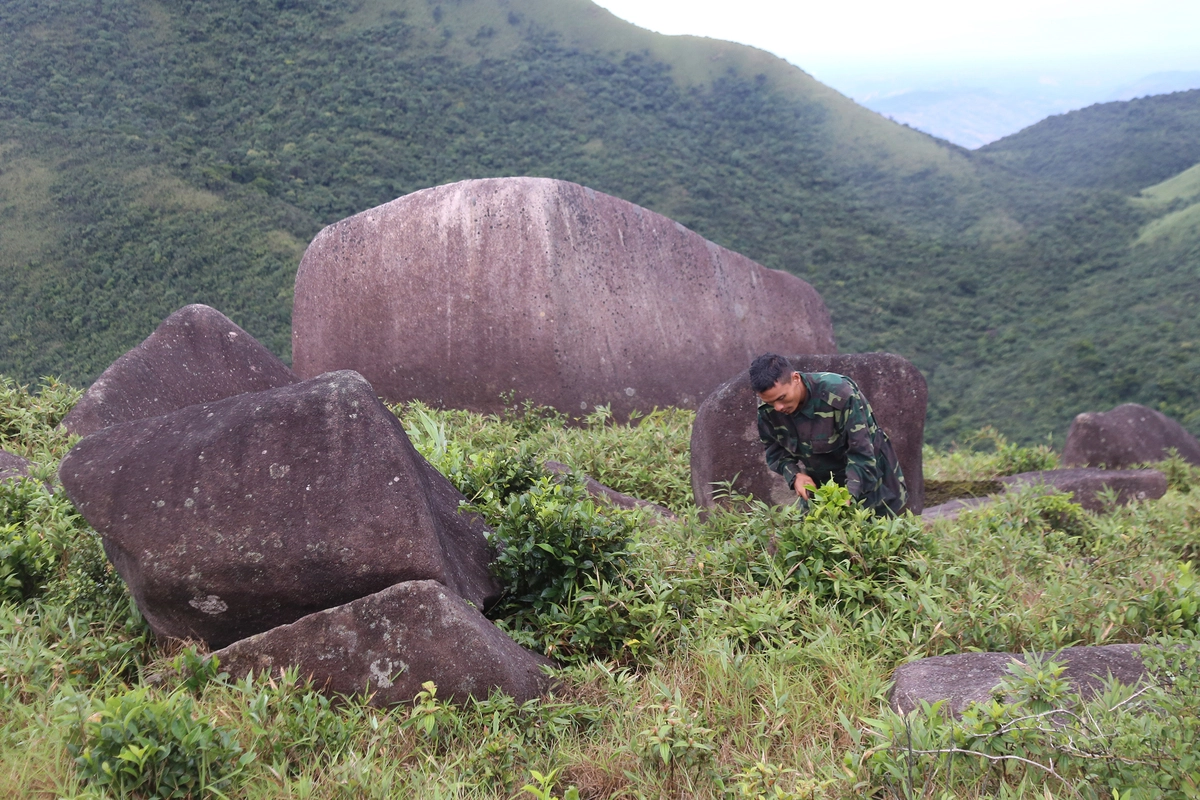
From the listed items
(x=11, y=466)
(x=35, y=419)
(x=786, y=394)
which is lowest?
(x=35, y=419)

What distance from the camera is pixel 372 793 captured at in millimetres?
1965

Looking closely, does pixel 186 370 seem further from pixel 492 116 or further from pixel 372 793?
pixel 492 116

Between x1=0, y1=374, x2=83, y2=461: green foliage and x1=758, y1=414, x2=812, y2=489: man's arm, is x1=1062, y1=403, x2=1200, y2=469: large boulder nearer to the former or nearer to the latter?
x1=758, y1=414, x2=812, y2=489: man's arm

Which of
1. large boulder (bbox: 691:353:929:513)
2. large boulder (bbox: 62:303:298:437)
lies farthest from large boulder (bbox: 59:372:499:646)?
large boulder (bbox: 691:353:929:513)

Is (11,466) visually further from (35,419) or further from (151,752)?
(151,752)

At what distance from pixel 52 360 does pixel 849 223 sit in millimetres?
17708

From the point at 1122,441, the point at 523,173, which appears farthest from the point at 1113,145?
the point at 1122,441

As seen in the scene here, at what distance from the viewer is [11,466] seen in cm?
390

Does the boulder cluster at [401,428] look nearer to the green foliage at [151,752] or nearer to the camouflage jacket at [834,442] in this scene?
the green foliage at [151,752]

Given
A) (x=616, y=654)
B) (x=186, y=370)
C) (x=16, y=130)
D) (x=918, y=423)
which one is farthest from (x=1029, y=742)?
(x=16, y=130)

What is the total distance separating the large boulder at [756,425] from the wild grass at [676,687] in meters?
0.99

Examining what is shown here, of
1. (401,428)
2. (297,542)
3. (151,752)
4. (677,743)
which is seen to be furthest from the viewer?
(401,428)

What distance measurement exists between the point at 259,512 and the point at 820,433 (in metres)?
2.11

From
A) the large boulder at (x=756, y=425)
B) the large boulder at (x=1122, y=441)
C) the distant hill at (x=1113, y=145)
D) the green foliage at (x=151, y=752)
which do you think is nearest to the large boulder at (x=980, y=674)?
the green foliage at (x=151, y=752)
